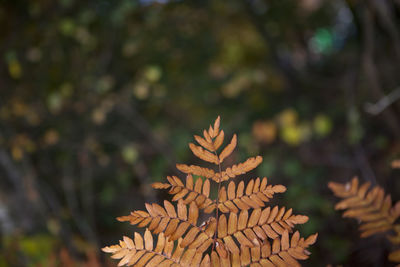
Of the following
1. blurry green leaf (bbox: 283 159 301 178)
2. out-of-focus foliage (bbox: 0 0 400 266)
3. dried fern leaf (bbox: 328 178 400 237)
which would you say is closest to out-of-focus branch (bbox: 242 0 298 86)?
out-of-focus foliage (bbox: 0 0 400 266)

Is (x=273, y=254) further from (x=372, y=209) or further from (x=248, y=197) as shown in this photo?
(x=372, y=209)

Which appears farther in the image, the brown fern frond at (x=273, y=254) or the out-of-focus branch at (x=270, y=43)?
the out-of-focus branch at (x=270, y=43)

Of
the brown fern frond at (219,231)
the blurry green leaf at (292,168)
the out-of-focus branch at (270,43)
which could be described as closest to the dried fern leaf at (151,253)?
the brown fern frond at (219,231)

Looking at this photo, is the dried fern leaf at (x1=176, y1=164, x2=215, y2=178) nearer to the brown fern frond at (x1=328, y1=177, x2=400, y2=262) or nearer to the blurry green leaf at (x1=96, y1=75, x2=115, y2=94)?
the brown fern frond at (x1=328, y1=177, x2=400, y2=262)

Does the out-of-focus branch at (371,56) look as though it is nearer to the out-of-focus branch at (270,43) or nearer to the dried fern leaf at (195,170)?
the dried fern leaf at (195,170)

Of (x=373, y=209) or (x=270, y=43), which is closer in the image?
(x=373, y=209)

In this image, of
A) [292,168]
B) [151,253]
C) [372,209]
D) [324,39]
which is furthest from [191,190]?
[324,39]

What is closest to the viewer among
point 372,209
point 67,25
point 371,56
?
point 372,209
